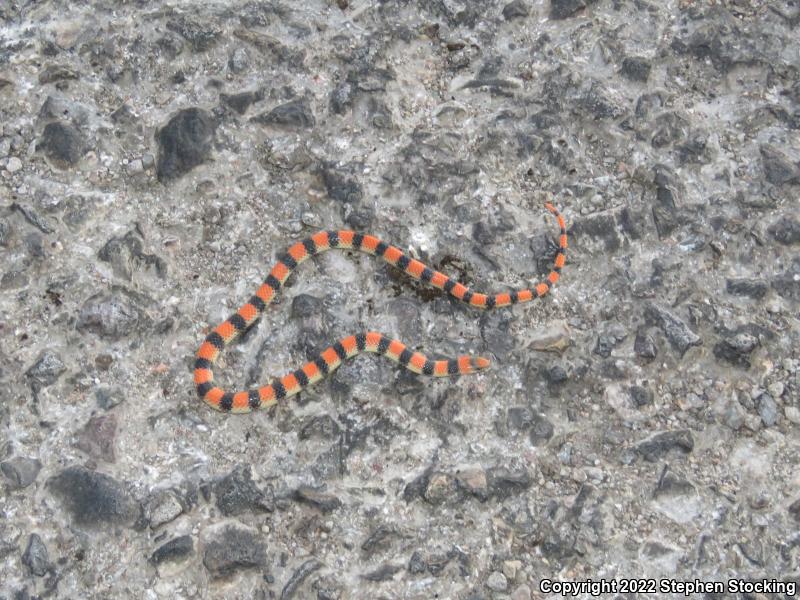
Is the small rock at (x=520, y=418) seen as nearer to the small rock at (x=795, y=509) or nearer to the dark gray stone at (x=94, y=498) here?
the small rock at (x=795, y=509)

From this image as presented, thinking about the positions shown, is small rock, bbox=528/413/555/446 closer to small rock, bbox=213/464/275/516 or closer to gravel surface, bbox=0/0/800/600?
gravel surface, bbox=0/0/800/600

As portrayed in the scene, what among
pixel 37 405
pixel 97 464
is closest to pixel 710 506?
pixel 97 464

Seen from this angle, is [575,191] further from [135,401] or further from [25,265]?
[25,265]

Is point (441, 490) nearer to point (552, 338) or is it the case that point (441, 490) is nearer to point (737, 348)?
point (552, 338)

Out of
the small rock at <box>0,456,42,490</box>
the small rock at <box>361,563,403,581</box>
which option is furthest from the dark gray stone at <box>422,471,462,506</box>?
the small rock at <box>0,456,42,490</box>

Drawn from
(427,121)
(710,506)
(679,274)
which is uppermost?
(427,121)

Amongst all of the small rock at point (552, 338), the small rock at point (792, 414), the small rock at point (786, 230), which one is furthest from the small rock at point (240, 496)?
the small rock at point (786, 230)

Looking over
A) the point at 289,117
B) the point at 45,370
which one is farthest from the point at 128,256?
the point at 289,117
